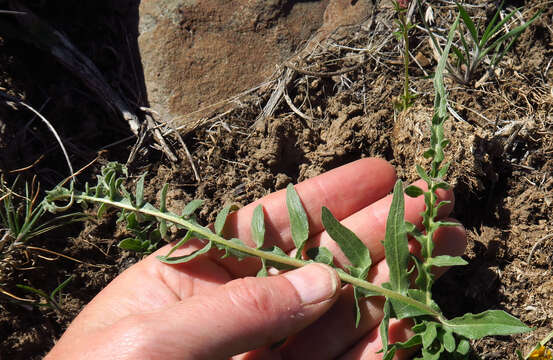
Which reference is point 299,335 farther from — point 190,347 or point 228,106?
point 228,106

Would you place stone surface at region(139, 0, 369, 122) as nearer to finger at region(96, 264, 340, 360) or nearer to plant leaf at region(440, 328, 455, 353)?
finger at region(96, 264, 340, 360)

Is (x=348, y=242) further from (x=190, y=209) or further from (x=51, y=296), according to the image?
(x=51, y=296)

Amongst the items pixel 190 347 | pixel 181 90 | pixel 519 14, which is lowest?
pixel 190 347

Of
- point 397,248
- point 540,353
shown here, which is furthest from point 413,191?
point 540,353

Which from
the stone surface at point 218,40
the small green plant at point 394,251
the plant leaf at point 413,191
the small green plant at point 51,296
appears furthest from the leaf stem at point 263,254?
the stone surface at point 218,40

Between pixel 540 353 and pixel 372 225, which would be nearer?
pixel 540 353

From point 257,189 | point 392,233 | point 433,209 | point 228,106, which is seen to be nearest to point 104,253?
point 257,189

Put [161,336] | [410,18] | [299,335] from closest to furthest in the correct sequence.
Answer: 1. [161,336]
2. [299,335]
3. [410,18]

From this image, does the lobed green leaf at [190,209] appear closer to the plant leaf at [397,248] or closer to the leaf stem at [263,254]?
the leaf stem at [263,254]
